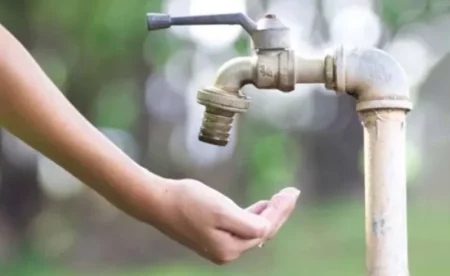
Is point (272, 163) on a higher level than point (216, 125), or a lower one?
A: lower

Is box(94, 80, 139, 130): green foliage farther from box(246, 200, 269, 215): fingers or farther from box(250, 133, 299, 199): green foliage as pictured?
box(246, 200, 269, 215): fingers

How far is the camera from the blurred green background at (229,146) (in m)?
1.33

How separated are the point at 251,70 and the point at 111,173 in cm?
23

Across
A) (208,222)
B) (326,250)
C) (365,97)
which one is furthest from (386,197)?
(326,250)

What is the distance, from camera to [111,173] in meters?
0.58

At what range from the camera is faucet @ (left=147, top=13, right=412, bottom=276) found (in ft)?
2.40

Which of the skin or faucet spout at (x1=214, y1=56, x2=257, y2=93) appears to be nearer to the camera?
the skin

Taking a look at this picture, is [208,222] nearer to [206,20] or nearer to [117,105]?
[206,20]

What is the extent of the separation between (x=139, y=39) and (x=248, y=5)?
0.21 metres

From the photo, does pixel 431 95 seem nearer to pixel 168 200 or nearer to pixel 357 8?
pixel 357 8

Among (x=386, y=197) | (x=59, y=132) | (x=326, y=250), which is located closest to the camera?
(x=59, y=132)

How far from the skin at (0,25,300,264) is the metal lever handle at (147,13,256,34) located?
197mm

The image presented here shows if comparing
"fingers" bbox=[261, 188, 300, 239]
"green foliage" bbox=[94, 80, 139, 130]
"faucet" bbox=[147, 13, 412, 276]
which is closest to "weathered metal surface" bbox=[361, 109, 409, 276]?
"faucet" bbox=[147, 13, 412, 276]

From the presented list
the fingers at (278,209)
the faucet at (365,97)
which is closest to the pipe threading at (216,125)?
the faucet at (365,97)
